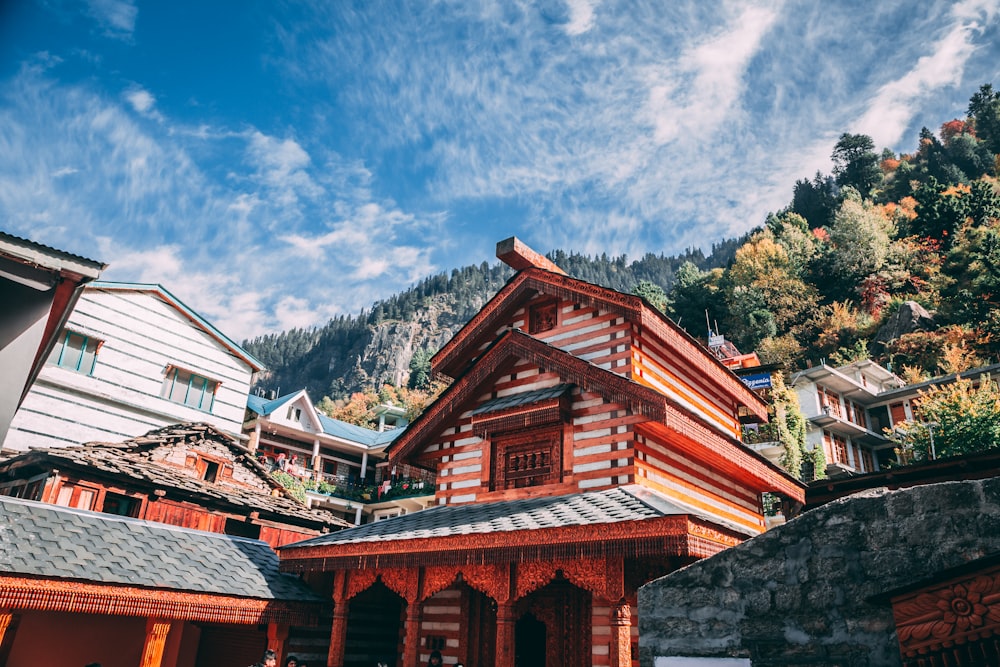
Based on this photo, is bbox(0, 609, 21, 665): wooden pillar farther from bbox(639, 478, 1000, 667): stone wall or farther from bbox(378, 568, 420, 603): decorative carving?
bbox(639, 478, 1000, 667): stone wall

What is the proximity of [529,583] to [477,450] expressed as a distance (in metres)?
4.41

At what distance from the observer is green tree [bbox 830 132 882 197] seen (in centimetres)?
9062

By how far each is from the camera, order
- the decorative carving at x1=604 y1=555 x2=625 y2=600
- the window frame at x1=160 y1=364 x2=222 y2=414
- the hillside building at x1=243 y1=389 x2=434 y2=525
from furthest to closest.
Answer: the hillside building at x1=243 y1=389 x2=434 y2=525
the window frame at x1=160 y1=364 x2=222 y2=414
the decorative carving at x1=604 y1=555 x2=625 y2=600

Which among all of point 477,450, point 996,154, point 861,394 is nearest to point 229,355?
point 477,450

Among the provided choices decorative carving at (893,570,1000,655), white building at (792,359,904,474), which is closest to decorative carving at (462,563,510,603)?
decorative carving at (893,570,1000,655)

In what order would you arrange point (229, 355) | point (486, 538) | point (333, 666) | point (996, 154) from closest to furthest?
point (486, 538)
point (333, 666)
point (229, 355)
point (996, 154)

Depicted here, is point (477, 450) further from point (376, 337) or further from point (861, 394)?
point (376, 337)

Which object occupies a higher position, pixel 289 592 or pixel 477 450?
pixel 477 450

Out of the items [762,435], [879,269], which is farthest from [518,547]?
[879,269]

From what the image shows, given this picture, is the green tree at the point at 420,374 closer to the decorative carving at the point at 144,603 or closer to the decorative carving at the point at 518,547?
the decorative carving at the point at 144,603

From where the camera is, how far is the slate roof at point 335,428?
130ft

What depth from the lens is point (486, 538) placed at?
11.7 metres

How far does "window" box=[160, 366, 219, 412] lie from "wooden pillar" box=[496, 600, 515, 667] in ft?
61.5

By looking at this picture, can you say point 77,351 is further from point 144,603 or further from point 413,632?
point 413,632
